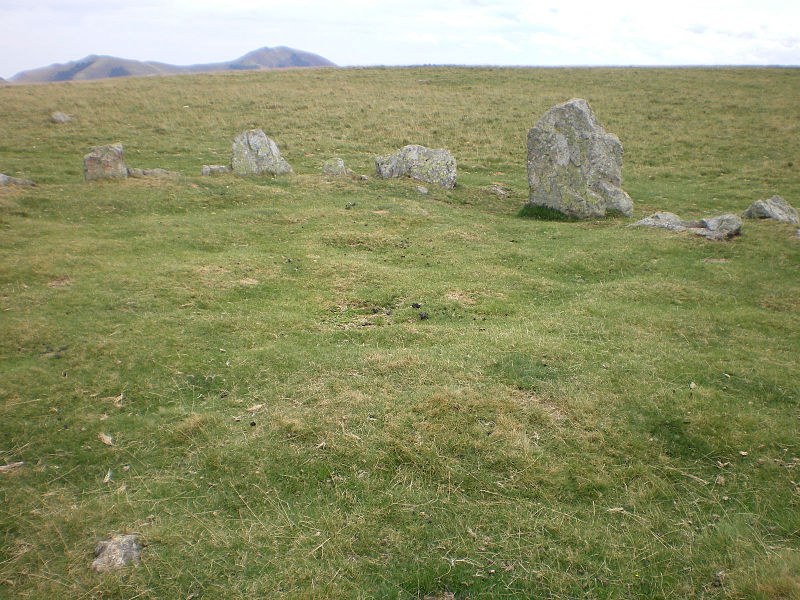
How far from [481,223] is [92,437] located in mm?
13122

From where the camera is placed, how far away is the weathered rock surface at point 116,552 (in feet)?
15.5

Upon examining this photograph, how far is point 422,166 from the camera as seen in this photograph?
70.1ft

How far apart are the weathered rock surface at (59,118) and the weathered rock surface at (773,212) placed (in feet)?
114

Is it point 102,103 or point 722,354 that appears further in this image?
point 102,103

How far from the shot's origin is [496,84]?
50.8m

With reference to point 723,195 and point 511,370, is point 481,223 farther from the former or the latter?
point 723,195

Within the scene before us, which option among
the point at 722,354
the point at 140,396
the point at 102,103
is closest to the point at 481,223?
the point at 722,354

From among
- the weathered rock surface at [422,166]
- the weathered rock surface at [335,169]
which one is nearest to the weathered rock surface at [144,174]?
the weathered rock surface at [335,169]

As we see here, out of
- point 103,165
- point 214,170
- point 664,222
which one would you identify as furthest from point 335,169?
point 664,222

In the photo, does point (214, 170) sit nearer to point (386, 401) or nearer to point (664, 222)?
point (664, 222)

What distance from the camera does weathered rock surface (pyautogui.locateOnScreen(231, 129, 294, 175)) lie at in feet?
68.7

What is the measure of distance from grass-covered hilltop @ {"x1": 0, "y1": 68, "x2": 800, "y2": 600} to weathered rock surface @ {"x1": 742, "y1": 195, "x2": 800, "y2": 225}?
5.50 ft

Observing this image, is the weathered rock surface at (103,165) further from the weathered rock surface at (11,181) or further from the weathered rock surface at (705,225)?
the weathered rock surface at (705,225)

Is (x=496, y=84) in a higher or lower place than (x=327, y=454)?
higher
